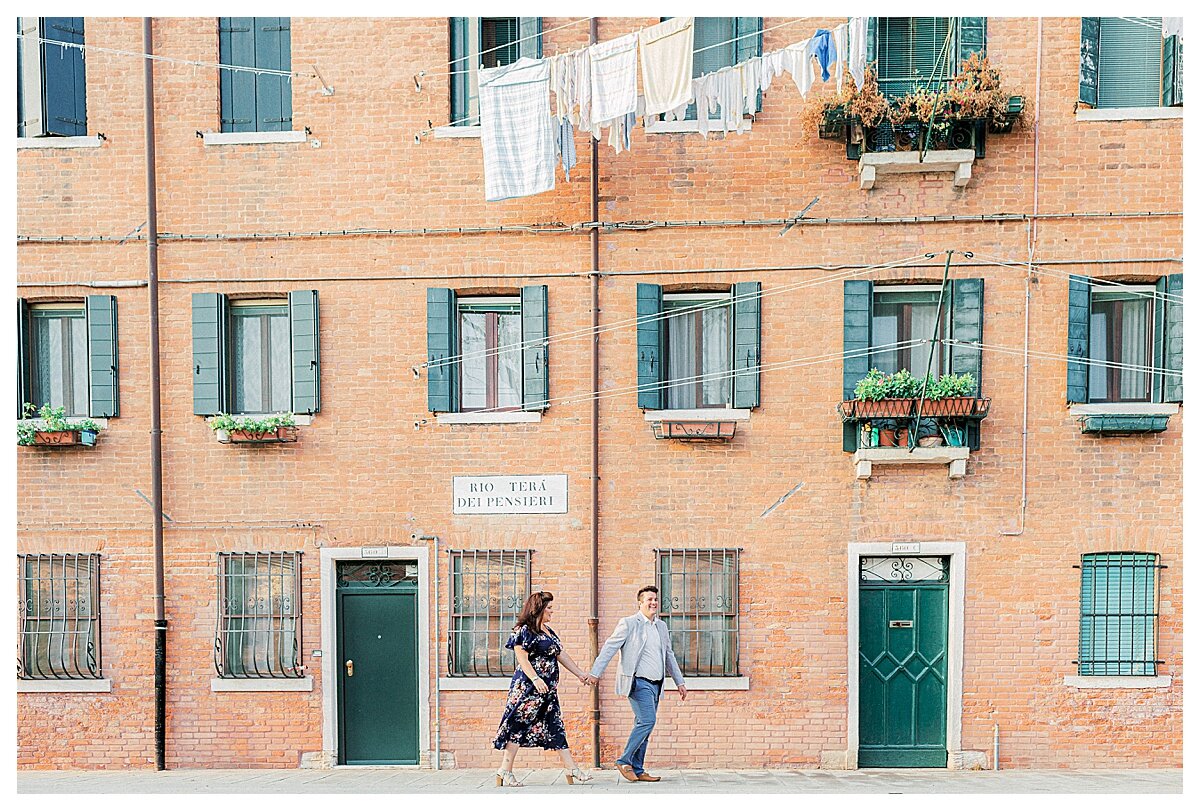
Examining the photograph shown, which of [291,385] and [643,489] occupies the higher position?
[291,385]

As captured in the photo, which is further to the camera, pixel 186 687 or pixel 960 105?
pixel 186 687

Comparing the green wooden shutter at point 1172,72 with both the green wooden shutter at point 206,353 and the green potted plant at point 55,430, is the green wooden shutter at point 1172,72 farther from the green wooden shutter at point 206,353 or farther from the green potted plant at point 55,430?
the green potted plant at point 55,430

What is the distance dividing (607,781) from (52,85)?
8700mm

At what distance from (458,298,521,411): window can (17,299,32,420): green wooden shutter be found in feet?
14.4

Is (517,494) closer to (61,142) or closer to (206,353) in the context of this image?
(206,353)

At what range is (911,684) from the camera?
10.6 metres

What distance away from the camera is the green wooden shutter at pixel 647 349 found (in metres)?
10.7

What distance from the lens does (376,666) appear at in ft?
35.6

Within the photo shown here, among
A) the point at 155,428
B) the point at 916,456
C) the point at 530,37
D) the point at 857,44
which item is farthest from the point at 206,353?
the point at 916,456

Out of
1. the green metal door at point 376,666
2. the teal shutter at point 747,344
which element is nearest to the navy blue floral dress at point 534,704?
the green metal door at point 376,666

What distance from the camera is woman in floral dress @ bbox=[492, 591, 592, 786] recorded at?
29.4 feet

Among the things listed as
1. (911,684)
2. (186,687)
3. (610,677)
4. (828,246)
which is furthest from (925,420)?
(186,687)

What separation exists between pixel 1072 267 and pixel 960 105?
1945 millimetres

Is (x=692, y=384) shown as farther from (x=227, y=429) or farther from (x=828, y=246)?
(x=227, y=429)
